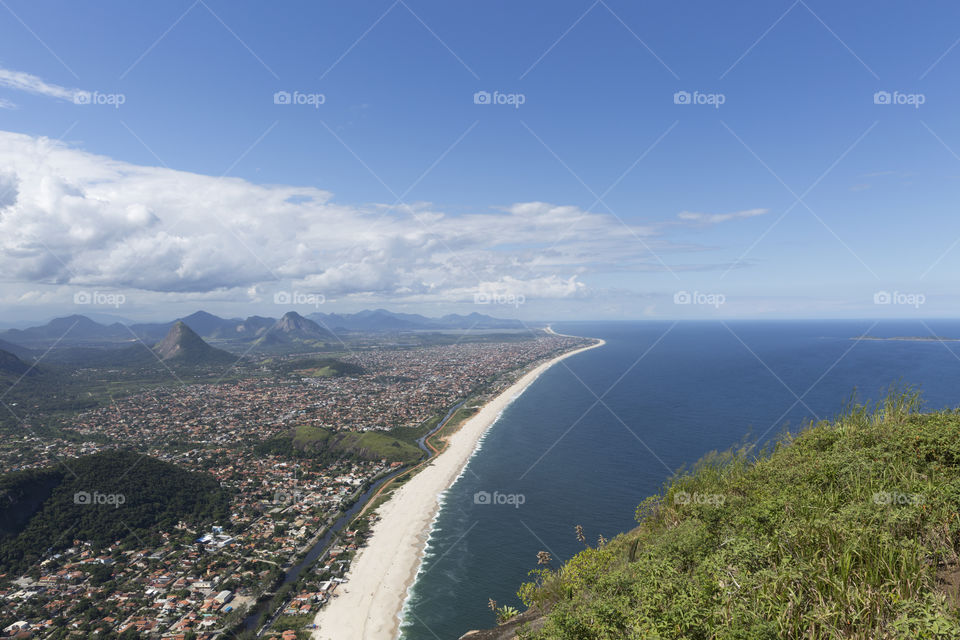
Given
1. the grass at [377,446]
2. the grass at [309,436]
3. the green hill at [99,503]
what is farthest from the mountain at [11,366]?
the grass at [377,446]

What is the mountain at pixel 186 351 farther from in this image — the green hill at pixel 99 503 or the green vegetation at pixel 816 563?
the green vegetation at pixel 816 563

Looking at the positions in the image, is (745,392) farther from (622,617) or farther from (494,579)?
(622,617)

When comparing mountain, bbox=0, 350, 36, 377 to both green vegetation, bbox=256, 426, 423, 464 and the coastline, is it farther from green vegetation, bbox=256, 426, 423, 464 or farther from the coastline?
the coastline

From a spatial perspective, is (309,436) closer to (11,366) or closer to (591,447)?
(591,447)

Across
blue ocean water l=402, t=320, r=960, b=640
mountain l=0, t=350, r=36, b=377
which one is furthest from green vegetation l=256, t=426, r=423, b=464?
mountain l=0, t=350, r=36, b=377

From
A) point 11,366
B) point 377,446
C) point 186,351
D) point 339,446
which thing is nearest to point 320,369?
point 186,351

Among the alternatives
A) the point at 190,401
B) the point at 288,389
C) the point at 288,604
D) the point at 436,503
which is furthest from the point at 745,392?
the point at 190,401
